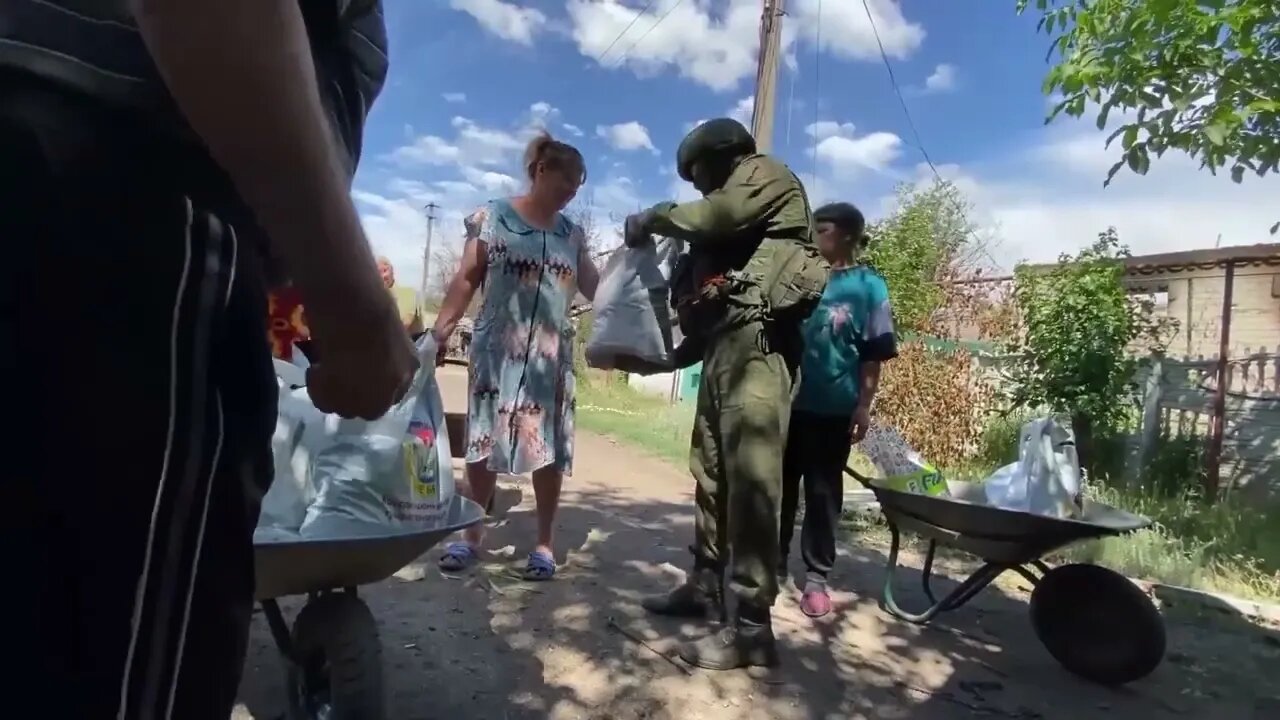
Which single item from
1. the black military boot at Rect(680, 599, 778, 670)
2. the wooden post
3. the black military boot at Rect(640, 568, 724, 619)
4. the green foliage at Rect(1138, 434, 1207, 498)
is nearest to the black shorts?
the black military boot at Rect(680, 599, 778, 670)

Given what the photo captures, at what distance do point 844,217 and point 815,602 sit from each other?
1774 millimetres

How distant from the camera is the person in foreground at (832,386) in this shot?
4172 mm

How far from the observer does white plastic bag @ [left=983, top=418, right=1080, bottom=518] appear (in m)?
3.46

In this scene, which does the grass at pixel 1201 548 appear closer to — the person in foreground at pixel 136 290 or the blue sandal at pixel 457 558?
the blue sandal at pixel 457 558

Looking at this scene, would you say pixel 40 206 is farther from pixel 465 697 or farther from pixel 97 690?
pixel 465 697

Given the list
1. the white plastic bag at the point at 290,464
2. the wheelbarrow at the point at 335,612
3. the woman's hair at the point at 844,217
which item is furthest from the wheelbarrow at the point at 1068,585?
the white plastic bag at the point at 290,464

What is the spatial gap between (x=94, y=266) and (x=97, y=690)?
13.0 inches

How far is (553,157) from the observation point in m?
3.94

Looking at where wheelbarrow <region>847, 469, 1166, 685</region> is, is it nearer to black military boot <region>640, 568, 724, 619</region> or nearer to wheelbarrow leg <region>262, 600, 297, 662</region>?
black military boot <region>640, 568, 724, 619</region>

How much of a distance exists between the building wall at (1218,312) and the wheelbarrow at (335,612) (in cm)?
673

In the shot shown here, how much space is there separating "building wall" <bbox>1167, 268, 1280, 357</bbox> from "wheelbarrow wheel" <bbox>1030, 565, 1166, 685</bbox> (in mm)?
4481

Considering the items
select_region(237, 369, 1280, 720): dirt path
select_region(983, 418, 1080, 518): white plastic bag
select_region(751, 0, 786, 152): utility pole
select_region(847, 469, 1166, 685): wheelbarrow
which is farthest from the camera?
select_region(751, 0, 786, 152): utility pole

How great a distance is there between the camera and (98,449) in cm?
70

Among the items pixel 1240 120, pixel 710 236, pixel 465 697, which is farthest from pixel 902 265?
pixel 465 697
